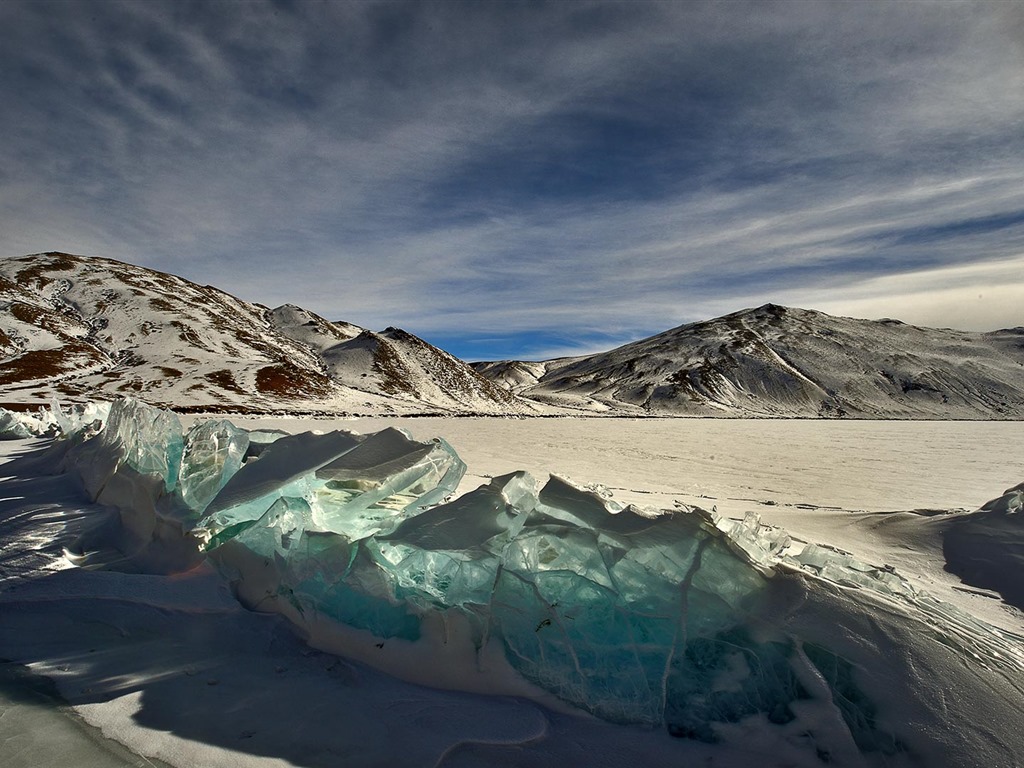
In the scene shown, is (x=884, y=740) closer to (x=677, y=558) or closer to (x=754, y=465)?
(x=677, y=558)

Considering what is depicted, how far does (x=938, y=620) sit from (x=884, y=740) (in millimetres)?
696

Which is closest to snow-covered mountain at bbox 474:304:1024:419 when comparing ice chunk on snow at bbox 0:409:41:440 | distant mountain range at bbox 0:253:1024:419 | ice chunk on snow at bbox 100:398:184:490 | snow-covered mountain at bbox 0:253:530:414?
distant mountain range at bbox 0:253:1024:419

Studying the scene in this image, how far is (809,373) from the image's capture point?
7544cm

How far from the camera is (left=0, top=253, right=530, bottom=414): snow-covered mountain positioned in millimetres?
36875

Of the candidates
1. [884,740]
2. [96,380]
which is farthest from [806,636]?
[96,380]

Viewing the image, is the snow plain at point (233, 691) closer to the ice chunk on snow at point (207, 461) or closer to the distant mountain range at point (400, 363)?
the ice chunk on snow at point (207, 461)

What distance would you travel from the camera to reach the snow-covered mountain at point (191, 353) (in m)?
36.9

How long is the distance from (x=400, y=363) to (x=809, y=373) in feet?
187

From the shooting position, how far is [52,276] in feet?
204

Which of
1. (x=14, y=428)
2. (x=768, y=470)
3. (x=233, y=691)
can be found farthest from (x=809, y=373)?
(x=233, y=691)

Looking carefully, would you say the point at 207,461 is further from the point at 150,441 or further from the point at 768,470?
the point at 768,470

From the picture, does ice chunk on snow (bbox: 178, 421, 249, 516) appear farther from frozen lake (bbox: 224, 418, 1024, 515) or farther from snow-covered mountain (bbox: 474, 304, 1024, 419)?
snow-covered mountain (bbox: 474, 304, 1024, 419)

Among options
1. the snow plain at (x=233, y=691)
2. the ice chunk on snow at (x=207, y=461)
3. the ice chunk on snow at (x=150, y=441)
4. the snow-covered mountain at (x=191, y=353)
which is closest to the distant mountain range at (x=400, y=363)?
the snow-covered mountain at (x=191, y=353)

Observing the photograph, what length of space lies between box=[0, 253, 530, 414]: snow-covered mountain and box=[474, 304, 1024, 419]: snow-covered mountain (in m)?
20.7
